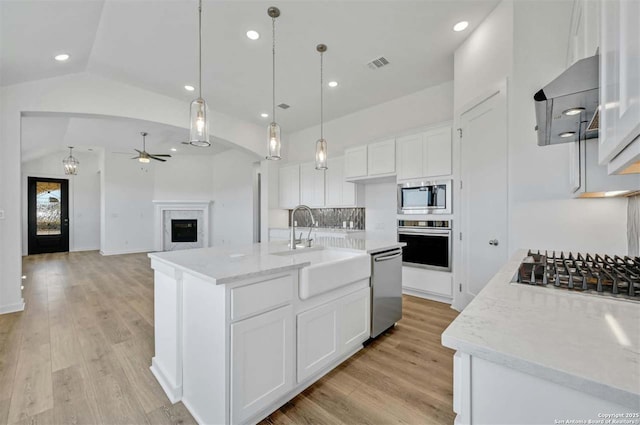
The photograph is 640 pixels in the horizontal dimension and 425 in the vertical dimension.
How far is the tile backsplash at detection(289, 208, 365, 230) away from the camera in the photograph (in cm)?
515

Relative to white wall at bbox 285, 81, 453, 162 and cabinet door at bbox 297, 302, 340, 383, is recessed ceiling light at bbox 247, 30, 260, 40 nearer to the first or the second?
white wall at bbox 285, 81, 453, 162

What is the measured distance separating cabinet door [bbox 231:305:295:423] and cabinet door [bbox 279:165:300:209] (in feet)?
14.1

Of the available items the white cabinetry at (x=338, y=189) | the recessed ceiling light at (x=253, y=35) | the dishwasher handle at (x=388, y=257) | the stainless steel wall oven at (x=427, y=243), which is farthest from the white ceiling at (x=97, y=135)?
the dishwasher handle at (x=388, y=257)

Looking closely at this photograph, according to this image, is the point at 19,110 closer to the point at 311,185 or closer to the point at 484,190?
the point at 311,185

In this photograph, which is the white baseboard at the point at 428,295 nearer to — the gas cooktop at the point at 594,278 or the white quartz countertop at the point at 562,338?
the gas cooktop at the point at 594,278

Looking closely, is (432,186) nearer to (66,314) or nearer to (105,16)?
(105,16)

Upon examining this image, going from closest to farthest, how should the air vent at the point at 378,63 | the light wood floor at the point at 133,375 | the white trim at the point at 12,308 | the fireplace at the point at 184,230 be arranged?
the light wood floor at the point at 133,375, the white trim at the point at 12,308, the air vent at the point at 378,63, the fireplace at the point at 184,230

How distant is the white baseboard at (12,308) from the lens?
10.5ft

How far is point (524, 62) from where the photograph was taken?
232 cm

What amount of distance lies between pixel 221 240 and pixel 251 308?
765 centimetres

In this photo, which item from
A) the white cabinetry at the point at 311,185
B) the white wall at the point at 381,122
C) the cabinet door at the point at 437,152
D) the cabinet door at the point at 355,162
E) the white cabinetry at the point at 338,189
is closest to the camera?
the cabinet door at the point at 437,152

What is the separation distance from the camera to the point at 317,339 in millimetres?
1897

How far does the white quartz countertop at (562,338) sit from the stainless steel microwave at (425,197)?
8.84 ft

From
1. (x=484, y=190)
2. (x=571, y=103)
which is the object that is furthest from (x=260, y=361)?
(x=484, y=190)
